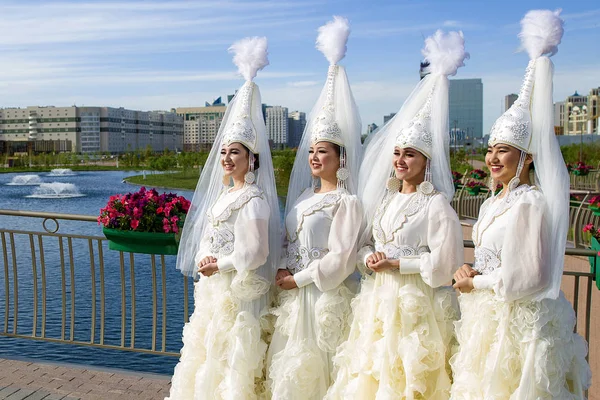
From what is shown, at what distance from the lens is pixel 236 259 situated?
3.66 metres

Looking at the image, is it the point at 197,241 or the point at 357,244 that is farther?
the point at 197,241

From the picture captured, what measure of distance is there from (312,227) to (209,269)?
0.66 meters

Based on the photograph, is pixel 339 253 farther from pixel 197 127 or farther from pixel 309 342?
pixel 197 127

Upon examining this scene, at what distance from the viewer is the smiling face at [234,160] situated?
378 centimetres

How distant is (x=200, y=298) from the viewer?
3.94 metres

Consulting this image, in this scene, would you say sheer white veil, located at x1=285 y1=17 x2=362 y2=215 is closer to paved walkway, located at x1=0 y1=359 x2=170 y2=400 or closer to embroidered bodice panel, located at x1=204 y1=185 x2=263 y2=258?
embroidered bodice panel, located at x1=204 y1=185 x2=263 y2=258

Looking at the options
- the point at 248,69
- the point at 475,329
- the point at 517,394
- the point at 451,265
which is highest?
the point at 248,69

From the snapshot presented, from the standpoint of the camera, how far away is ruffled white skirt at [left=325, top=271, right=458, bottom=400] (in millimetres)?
3209

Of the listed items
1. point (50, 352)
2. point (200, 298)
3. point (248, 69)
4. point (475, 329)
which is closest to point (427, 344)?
point (475, 329)

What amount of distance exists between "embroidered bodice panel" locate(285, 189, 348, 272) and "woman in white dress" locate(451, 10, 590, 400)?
0.74 meters

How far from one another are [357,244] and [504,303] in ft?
2.74

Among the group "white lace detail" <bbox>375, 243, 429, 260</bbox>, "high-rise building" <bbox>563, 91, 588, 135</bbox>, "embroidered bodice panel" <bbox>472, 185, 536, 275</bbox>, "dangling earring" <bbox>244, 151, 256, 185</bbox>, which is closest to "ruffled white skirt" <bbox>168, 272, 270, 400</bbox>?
"dangling earring" <bbox>244, 151, 256, 185</bbox>

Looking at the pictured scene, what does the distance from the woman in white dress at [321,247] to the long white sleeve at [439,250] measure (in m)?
0.37

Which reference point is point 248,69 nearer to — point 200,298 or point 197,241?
point 197,241
